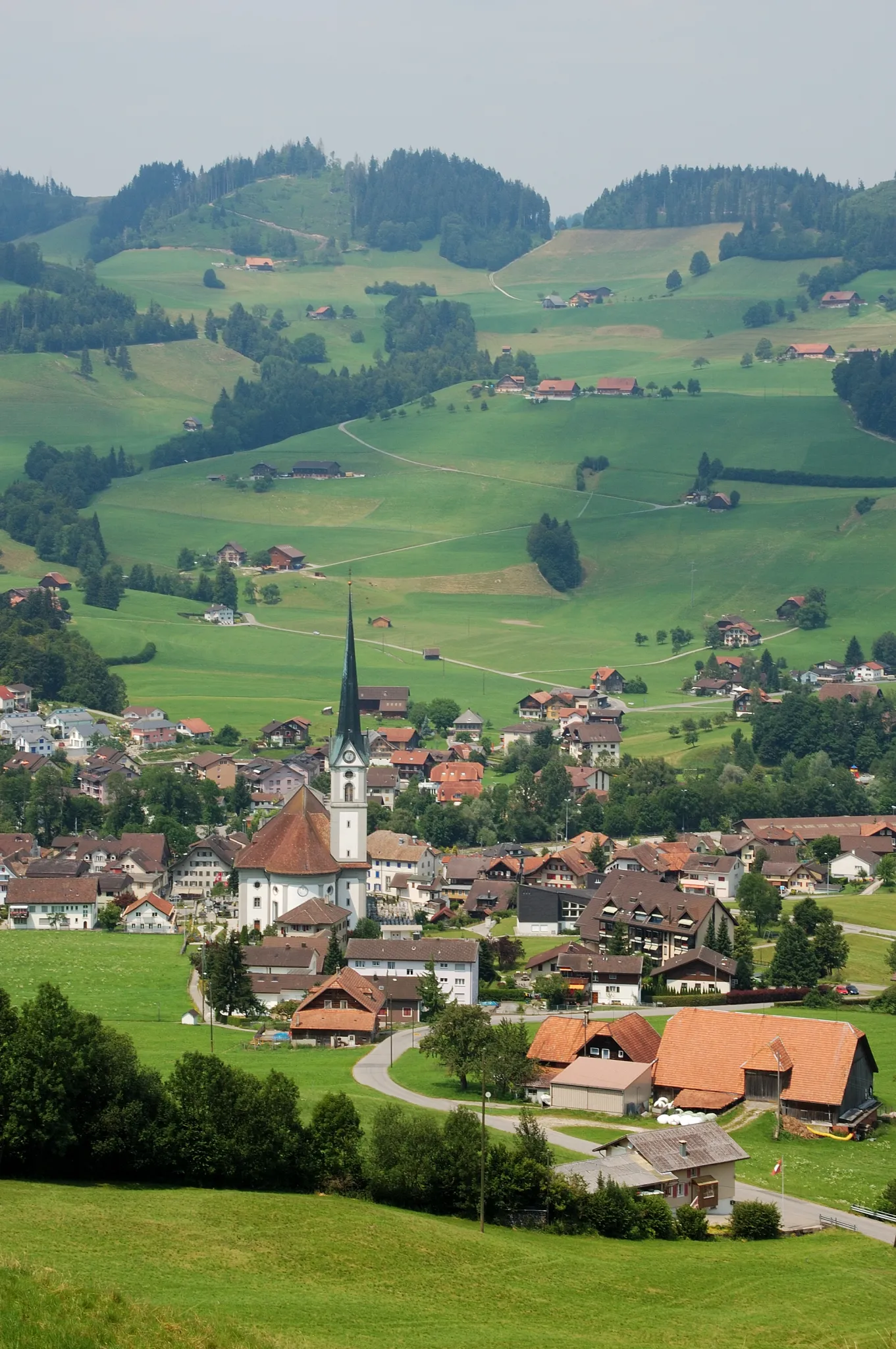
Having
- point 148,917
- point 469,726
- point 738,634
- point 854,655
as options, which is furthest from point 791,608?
point 148,917

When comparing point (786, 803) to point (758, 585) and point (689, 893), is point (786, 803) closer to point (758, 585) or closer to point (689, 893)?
point (689, 893)

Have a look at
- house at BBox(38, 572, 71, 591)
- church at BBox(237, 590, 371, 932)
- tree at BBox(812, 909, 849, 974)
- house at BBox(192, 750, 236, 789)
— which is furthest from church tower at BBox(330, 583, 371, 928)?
house at BBox(38, 572, 71, 591)

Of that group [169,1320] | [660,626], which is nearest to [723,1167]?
[169,1320]

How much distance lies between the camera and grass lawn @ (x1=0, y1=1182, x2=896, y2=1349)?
28.2m

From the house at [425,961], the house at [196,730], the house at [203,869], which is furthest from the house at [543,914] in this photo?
the house at [196,730]

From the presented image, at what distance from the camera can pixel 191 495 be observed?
196375mm

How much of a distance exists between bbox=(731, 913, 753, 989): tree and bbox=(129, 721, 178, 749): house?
49794 millimetres

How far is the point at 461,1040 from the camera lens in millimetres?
50781

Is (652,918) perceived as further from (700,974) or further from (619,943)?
(700,974)

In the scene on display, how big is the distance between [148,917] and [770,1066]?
113 ft

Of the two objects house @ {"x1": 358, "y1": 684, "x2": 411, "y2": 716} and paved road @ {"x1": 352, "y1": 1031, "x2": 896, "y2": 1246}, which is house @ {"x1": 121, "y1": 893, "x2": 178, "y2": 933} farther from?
house @ {"x1": 358, "y1": 684, "x2": 411, "y2": 716}

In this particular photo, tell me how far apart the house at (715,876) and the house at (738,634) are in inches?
2526

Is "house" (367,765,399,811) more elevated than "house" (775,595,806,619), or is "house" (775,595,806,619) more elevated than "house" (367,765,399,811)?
"house" (775,595,806,619)

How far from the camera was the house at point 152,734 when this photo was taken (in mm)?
115750
